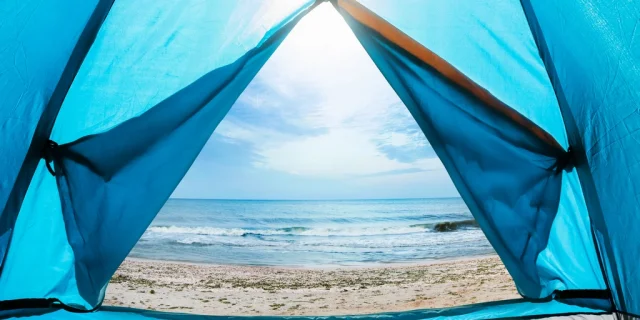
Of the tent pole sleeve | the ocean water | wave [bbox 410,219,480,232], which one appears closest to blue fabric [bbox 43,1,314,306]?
the tent pole sleeve

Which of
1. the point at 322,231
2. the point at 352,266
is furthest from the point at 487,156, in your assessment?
the point at 322,231

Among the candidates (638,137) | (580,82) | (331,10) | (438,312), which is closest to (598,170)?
(638,137)

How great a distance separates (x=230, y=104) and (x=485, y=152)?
1.09m

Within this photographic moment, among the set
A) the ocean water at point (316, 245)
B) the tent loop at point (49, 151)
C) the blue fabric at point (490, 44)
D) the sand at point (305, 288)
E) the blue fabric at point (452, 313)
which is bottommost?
the blue fabric at point (452, 313)

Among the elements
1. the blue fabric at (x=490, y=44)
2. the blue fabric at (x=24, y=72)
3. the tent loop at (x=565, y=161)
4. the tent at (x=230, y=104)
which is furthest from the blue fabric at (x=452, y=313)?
the blue fabric at (x=490, y=44)

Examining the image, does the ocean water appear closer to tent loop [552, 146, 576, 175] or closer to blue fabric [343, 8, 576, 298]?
blue fabric [343, 8, 576, 298]

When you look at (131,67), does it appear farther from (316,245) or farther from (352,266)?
(316,245)

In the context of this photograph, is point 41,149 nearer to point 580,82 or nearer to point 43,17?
point 43,17

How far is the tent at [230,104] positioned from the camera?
63.7 inches

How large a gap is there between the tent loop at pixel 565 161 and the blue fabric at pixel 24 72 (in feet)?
6.50

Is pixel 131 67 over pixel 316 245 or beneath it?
beneath

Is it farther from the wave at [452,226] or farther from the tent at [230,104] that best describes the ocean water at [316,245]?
the tent at [230,104]

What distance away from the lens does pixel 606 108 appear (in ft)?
4.81

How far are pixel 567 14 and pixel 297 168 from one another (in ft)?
105
